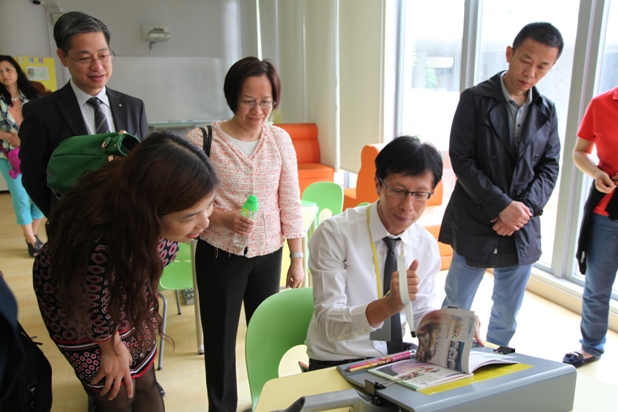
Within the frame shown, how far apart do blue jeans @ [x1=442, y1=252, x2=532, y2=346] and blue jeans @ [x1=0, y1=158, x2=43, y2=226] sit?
12.6 ft

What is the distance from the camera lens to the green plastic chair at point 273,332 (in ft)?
4.63

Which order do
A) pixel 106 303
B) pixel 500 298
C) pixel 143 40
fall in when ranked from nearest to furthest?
pixel 106 303 → pixel 500 298 → pixel 143 40

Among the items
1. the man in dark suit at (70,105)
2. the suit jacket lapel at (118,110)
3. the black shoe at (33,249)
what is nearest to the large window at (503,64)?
the suit jacket lapel at (118,110)

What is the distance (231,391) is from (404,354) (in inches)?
43.0

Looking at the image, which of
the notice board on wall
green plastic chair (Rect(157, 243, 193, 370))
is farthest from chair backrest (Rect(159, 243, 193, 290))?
the notice board on wall

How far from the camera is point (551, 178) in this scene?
2143mm

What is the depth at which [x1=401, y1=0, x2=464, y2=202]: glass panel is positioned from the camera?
168 inches

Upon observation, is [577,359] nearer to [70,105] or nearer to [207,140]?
[207,140]

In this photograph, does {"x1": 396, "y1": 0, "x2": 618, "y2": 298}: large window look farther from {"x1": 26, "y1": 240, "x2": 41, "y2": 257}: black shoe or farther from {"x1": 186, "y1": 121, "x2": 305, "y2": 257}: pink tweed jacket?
{"x1": 26, "y1": 240, "x2": 41, "y2": 257}: black shoe

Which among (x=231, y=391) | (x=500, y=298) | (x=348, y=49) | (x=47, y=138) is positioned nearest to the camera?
(x=47, y=138)

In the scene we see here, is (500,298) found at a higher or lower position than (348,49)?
lower

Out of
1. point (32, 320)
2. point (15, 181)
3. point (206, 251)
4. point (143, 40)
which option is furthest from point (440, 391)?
point (143, 40)

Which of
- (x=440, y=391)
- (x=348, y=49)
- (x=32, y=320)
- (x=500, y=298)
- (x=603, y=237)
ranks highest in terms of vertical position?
(x=348, y=49)

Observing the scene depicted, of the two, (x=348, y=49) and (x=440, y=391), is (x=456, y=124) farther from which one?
(x=348, y=49)
